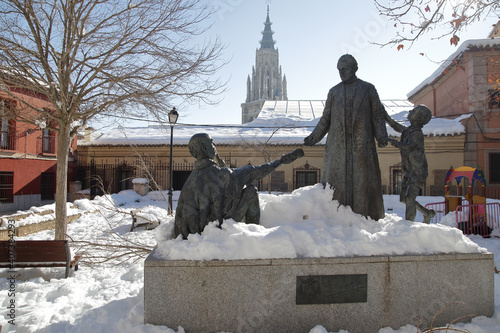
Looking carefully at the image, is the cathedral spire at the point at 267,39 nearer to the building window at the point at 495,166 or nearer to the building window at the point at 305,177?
the building window at the point at 305,177

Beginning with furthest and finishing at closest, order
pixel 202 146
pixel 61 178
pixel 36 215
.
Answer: pixel 36 215
pixel 61 178
pixel 202 146

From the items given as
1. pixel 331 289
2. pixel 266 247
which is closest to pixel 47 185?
pixel 266 247

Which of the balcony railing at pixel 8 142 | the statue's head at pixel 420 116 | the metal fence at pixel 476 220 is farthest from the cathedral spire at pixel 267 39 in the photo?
the statue's head at pixel 420 116

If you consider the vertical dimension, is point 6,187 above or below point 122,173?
below

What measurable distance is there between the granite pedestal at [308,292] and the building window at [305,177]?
14652 mm

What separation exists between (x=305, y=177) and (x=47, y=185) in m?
14.3

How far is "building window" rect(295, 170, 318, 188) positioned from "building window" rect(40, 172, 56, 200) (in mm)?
13690

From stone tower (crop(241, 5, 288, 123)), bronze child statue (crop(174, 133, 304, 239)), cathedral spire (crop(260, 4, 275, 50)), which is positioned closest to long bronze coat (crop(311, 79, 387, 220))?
bronze child statue (crop(174, 133, 304, 239))

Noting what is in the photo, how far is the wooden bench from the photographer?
537cm

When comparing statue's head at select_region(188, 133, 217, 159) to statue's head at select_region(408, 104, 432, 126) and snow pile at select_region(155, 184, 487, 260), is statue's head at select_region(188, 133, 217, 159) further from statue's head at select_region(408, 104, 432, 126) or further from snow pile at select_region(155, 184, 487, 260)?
statue's head at select_region(408, 104, 432, 126)

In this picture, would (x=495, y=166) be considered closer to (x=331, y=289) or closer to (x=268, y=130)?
(x=268, y=130)

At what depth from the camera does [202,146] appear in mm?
3477


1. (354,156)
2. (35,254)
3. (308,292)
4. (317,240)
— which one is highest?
(354,156)

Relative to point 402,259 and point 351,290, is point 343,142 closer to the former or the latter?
point 402,259
